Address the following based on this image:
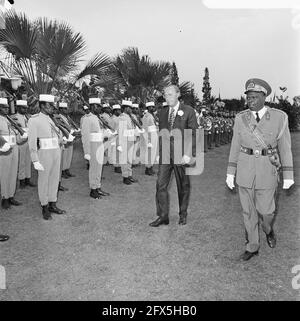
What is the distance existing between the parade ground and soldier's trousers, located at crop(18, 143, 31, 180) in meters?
1.29

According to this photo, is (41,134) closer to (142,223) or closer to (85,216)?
(85,216)

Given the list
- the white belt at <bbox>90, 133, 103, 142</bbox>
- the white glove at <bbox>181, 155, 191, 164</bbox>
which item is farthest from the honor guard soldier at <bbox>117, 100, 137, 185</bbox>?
the white glove at <bbox>181, 155, 191, 164</bbox>

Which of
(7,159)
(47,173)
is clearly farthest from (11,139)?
(47,173)

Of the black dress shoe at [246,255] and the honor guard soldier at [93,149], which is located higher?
the honor guard soldier at [93,149]

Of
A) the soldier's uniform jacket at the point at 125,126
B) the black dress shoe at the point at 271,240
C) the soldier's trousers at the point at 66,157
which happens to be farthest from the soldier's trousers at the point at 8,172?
the black dress shoe at the point at 271,240

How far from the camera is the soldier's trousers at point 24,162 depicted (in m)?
7.47

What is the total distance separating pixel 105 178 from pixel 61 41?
3542 mm

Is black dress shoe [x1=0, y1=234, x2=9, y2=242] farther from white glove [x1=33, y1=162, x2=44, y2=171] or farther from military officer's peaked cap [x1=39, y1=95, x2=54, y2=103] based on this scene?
military officer's peaked cap [x1=39, y1=95, x2=54, y2=103]

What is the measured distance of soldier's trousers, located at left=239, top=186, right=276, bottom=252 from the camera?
11.9 feet

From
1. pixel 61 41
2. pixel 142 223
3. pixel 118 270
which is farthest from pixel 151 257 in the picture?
pixel 61 41

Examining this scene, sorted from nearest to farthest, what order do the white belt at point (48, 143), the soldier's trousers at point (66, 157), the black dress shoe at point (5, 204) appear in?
the white belt at point (48, 143) → the black dress shoe at point (5, 204) → the soldier's trousers at point (66, 157)

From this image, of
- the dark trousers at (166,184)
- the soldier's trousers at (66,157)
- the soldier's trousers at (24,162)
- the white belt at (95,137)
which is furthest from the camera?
the soldier's trousers at (66,157)

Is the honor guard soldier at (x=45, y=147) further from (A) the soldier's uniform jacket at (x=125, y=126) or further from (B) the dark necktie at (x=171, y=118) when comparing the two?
(A) the soldier's uniform jacket at (x=125, y=126)

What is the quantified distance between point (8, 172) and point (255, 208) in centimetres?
423
